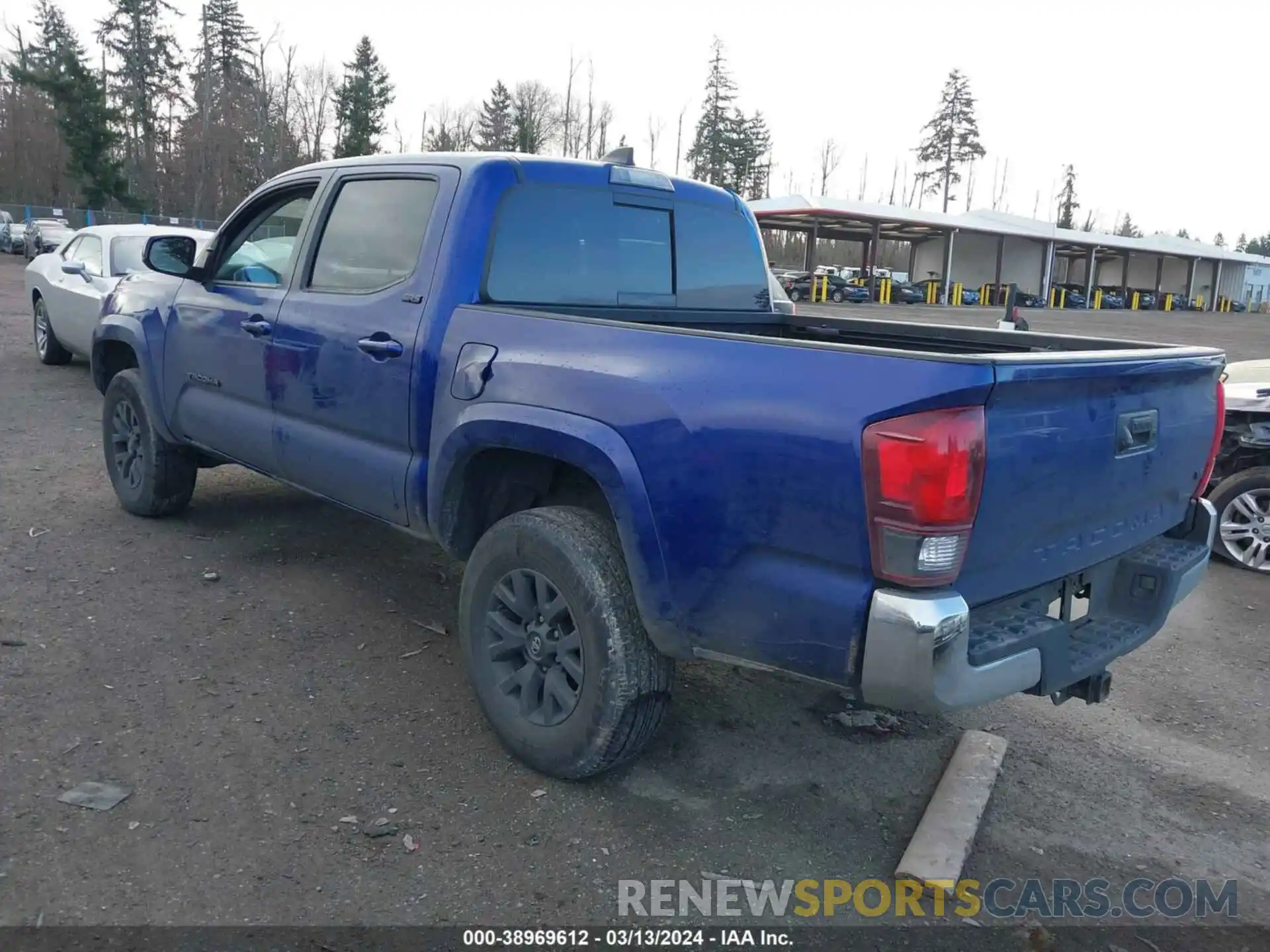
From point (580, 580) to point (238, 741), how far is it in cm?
141

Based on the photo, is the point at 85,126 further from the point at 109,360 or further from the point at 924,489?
the point at 924,489

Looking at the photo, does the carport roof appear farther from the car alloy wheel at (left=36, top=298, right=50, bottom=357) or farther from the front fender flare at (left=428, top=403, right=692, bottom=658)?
the front fender flare at (left=428, top=403, right=692, bottom=658)

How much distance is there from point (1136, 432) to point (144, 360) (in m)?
4.83

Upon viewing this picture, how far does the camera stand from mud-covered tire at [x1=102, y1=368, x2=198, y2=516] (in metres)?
5.62

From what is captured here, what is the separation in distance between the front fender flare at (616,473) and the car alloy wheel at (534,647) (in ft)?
1.12

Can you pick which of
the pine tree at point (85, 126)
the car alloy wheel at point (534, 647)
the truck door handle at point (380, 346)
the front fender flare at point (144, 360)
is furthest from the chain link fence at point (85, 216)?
the car alloy wheel at point (534, 647)

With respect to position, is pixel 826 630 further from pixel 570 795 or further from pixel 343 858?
pixel 343 858

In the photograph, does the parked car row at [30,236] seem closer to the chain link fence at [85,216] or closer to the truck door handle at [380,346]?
the chain link fence at [85,216]

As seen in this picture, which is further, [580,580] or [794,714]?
[794,714]

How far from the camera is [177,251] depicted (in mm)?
5188

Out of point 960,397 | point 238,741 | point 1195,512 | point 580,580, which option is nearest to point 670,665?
point 580,580

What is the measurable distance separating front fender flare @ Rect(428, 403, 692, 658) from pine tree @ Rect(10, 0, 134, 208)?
5709 centimetres

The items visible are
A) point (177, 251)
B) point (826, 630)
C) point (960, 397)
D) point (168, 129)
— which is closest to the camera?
point (960, 397)

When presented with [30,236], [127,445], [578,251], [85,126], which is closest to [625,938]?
[578,251]
